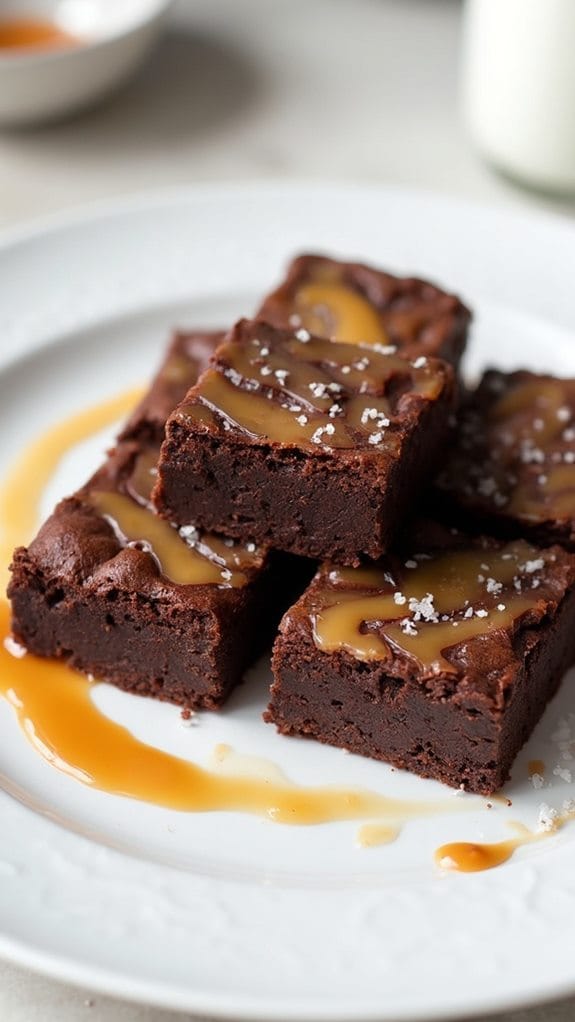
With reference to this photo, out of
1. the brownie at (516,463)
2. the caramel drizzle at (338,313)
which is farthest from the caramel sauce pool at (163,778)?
the caramel drizzle at (338,313)

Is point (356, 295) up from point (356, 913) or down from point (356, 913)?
up

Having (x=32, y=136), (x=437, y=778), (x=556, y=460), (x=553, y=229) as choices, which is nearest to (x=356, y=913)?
(x=437, y=778)

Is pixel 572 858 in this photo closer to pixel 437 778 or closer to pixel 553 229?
pixel 437 778

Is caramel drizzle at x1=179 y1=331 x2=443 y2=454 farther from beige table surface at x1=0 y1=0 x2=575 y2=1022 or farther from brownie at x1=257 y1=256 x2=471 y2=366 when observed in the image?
beige table surface at x1=0 y1=0 x2=575 y2=1022

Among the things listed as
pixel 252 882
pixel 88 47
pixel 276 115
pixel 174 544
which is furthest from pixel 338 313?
pixel 276 115

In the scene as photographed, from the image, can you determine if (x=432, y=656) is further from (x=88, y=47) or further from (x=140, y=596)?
(x=88, y=47)

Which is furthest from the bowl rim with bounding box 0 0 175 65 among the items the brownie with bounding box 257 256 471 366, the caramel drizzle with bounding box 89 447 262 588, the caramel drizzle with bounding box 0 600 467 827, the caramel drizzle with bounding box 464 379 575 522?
the caramel drizzle with bounding box 0 600 467 827
